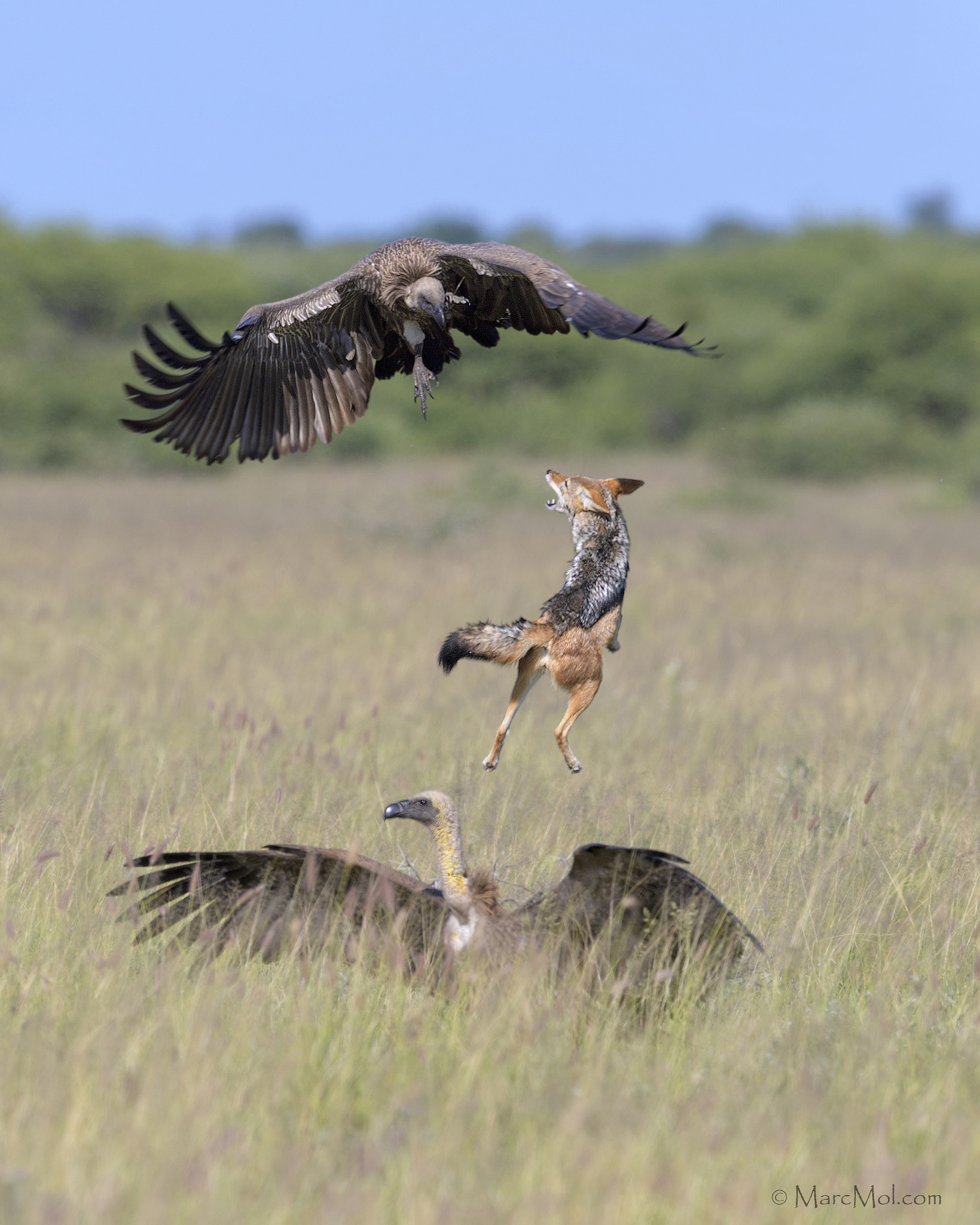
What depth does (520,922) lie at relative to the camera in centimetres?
348

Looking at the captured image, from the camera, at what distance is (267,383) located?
4.34 metres

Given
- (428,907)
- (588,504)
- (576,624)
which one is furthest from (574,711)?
(428,907)

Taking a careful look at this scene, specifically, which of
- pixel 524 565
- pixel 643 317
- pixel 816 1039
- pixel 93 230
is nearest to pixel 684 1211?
pixel 816 1039

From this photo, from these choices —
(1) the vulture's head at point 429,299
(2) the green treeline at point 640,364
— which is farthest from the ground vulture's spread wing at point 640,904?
(2) the green treeline at point 640,364

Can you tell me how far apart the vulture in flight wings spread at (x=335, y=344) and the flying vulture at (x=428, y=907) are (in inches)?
46.9

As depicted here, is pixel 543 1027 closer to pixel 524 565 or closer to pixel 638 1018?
pixel 638 1018

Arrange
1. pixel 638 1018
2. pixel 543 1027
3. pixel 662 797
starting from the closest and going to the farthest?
pixel 543 1027, pixel 638 1018, pixel 662 797

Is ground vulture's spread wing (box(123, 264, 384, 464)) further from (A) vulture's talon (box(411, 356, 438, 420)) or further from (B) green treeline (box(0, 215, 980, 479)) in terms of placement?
(B) green treeline (box(0, 215, 980, 479))

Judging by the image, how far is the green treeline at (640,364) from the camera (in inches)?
1109

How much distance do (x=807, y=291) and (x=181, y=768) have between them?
53.9 metres

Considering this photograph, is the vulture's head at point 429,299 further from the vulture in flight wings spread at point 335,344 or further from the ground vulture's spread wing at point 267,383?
the ground vulture's spread wing at point 267,383

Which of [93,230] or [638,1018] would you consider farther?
[93,230]

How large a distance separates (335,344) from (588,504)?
4.59 ft

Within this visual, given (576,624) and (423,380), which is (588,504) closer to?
(576,624)
